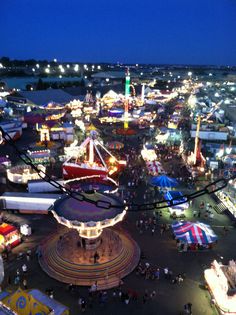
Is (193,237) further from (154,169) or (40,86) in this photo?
(40,86)

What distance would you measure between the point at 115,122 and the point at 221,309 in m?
47.0

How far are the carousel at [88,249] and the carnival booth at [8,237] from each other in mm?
1658

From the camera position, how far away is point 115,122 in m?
59.5

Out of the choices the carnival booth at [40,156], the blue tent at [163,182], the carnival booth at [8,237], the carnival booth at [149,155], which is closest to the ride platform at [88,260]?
the carnival booth at [8,237]

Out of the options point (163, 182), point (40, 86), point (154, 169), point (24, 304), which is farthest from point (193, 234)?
point (40, 86)

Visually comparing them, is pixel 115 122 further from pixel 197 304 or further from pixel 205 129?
pixel 197 304

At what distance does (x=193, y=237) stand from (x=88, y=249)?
20.1 feet

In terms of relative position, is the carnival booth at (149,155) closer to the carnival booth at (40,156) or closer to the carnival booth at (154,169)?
the carnival booth at (154,169)

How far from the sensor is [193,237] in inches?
757

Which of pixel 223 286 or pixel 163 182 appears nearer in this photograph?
pixel 223 286

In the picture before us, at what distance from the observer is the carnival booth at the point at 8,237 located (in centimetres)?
1881

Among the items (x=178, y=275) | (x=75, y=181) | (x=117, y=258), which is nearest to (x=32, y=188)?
(x=75, y=181)

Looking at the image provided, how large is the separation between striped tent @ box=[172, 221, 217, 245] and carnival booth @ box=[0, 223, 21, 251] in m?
9.49

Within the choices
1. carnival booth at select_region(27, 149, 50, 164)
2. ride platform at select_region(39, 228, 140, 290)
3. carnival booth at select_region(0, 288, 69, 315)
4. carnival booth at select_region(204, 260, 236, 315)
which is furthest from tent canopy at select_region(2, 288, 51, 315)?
carnival booth at select_region(27, 149, 50, 164)
